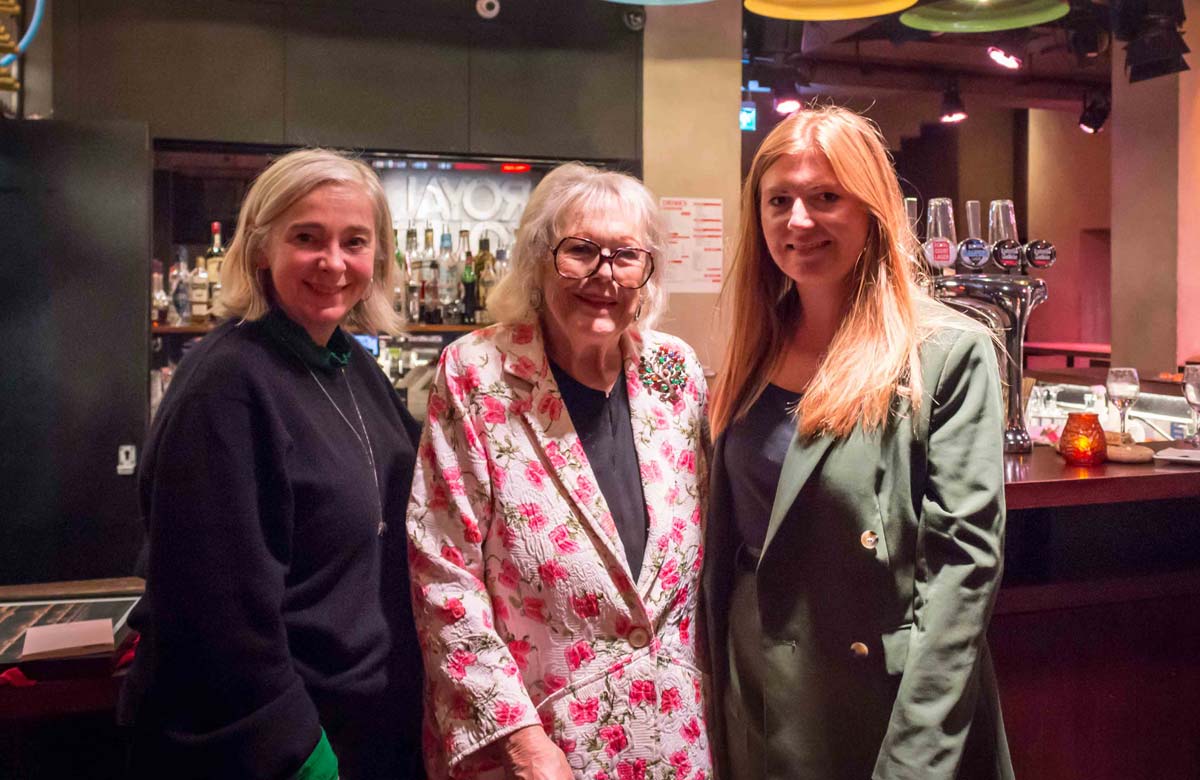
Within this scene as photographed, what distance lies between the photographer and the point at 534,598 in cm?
155

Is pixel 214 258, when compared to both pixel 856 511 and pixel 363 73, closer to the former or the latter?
pixel 363 73

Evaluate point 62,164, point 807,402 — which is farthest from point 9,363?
point 807,402

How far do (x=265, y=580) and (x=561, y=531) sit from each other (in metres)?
0.44

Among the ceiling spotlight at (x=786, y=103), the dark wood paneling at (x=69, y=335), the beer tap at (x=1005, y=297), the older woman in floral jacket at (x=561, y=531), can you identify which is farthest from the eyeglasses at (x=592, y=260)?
the ceiling spotlight at (x=786, y=103)

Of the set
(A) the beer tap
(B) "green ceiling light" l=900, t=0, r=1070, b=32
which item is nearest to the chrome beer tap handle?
(A) the beer tap

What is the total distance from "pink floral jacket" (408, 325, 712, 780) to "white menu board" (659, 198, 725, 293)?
9.94ft

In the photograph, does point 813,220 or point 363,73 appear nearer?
point 813,220

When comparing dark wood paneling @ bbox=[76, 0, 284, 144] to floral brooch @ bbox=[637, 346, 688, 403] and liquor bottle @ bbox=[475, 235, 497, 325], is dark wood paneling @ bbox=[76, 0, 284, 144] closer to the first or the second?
liquor bottle @ bbox=[475, 235, 497, 325]

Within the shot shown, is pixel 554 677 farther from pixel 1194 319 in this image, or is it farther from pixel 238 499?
pixel 1194 319

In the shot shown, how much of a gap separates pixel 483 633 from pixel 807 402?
0.63 m

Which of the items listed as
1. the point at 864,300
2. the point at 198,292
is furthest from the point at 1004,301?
the point at 198,292

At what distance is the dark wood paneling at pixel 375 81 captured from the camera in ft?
12.9

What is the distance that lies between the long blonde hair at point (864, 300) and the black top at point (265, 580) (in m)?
0.68

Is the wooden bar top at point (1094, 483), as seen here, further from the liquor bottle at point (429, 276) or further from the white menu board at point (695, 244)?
the liquor bottle at point (429, 276)
